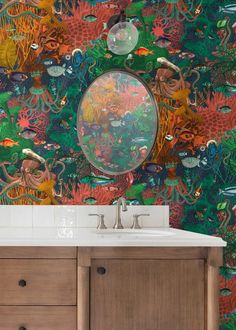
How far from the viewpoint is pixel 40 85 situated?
2854mm

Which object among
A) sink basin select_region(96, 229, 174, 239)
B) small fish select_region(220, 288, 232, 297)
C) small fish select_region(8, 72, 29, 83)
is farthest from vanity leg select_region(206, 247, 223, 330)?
small fish select_region(8, 72, 29, 83)

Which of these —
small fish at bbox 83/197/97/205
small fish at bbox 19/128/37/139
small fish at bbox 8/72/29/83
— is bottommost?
small fish at bbox 83/197/97/205

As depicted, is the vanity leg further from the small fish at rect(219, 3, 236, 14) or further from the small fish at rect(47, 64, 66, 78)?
the small fish at rect(219, 3, 236, 14)

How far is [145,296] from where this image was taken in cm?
219

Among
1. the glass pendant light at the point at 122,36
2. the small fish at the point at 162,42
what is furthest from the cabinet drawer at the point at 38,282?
the small fish at the point at 162,42

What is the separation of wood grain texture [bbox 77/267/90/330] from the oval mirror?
0.83m

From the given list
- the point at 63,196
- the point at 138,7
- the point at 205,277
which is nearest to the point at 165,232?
the point at 205,277

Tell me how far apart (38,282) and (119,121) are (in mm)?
1118

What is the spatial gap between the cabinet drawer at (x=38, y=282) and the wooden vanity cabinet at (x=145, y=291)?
0.10m

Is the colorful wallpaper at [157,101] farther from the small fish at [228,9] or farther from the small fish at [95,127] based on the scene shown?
the small fish at [95,127]

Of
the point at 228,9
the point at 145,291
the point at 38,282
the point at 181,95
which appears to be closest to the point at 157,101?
the point at 181,95

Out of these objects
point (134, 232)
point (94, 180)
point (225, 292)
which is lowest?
point (225, 292)

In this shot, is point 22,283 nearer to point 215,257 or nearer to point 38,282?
point 38,282

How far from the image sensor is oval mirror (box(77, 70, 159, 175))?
2859mm
